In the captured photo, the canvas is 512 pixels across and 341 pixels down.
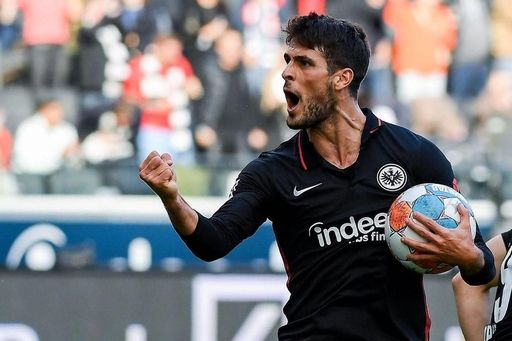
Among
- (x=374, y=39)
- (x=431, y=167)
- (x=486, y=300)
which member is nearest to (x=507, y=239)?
(x=486, y=300)

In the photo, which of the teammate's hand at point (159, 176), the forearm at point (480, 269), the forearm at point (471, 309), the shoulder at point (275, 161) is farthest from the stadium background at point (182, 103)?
the forearm at point (480, 269)

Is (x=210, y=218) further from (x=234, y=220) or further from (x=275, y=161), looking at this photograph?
(x=275, y=161)

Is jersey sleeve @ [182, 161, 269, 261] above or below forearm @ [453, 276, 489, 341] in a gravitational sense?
above

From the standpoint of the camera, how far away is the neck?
486cm

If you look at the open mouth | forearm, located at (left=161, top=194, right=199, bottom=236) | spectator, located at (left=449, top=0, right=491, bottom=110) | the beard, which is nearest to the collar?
the beard

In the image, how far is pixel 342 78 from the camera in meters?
4.89

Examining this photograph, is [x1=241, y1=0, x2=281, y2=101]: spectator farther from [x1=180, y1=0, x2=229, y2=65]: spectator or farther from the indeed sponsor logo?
the indeed sponsor logo

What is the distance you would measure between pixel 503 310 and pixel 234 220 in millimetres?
1177

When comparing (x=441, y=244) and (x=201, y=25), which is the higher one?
(x=201, y=25)

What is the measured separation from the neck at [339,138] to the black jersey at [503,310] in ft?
2.57

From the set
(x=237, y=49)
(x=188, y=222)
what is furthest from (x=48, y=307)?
(x=237, y=49)

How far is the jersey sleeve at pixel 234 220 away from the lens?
4.49m

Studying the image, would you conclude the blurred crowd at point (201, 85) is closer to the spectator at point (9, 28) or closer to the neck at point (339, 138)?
the spectator at point (9, 28)

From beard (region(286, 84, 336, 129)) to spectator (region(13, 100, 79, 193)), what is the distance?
693cm
